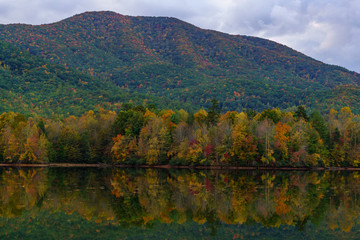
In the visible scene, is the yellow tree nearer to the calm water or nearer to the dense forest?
the dense forest

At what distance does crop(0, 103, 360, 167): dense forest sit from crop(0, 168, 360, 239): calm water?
39.8 m

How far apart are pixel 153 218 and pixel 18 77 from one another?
569ft

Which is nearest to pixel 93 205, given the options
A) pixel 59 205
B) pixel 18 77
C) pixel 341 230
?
pixel 59 205

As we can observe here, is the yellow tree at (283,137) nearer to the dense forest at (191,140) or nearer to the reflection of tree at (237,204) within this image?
the dense forest at (191,140)

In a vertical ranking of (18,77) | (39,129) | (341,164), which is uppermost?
(18,77)

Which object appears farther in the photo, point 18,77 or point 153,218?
point 18,77

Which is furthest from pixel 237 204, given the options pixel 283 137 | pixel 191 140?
pixel 191 140

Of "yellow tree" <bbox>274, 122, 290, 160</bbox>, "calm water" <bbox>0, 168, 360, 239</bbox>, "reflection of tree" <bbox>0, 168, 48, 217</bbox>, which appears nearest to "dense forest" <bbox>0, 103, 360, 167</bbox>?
"yellow tree" <bbox>274, 122, 290, 160</bbox>

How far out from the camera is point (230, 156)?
8506cm

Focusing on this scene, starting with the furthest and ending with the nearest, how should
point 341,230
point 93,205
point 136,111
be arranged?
1. point 136,111
2. point 93,205
3. point 341,230

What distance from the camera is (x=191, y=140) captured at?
88500 millimetres

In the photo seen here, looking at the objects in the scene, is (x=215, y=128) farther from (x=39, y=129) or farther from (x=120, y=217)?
(x=120, y=217)

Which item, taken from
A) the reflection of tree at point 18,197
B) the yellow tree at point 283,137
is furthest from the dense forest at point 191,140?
the reflection of tree at point 18,197

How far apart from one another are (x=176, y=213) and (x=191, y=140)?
187 feet
